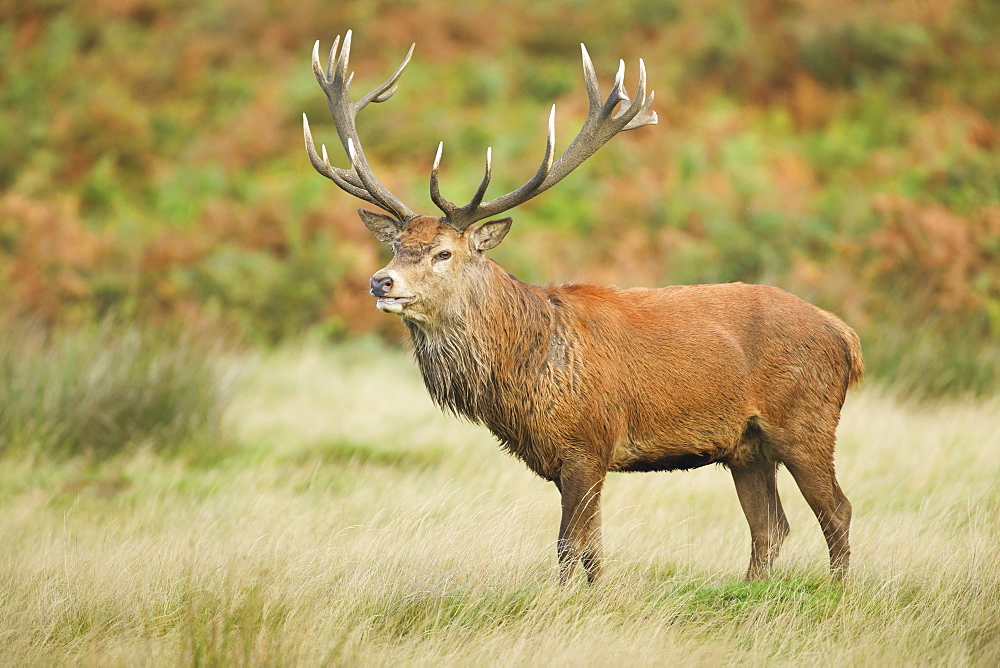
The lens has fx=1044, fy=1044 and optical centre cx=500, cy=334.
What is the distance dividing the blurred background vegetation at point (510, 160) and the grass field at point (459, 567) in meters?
1.79

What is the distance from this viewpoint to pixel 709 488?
7293mm

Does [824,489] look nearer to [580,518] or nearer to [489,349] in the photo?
[580,518]

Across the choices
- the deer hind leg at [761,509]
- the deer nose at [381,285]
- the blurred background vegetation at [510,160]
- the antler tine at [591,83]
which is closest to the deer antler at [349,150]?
the deer nose at [381,285]

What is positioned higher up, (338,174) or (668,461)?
(338,174)

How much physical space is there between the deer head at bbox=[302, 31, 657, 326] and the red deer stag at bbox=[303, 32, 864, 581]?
0.01 meters

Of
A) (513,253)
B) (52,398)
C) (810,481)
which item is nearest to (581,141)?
(810,481)

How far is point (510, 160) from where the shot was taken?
17281 millimetres

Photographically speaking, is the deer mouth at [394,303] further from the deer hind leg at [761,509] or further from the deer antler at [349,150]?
the deer hind leg at [761,509]

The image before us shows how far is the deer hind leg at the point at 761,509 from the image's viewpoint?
5.55 meters

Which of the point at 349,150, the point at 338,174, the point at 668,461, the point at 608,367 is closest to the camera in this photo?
the point at 608,367

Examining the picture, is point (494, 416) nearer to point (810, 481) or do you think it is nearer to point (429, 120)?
point (810, 481)

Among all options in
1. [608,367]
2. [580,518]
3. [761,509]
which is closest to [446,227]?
[608,367]

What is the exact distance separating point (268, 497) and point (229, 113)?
13.0 m

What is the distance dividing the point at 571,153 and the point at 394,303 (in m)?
1.36
